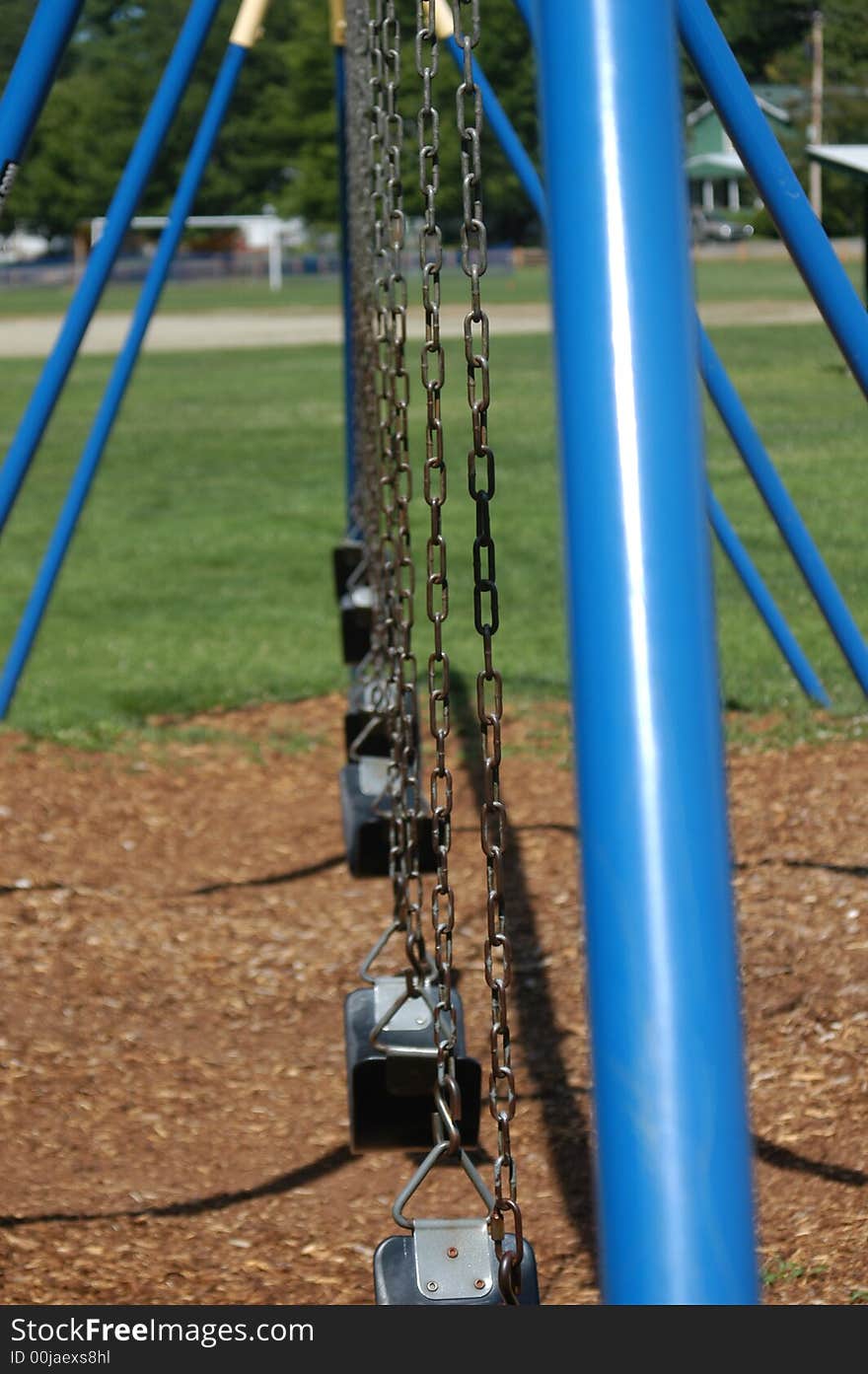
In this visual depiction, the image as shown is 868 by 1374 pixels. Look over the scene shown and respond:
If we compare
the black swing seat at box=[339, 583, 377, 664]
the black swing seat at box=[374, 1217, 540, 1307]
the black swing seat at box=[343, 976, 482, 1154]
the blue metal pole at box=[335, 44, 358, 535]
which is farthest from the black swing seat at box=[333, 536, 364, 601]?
the black swing seat at box=[374, 1217, 540, 1307]

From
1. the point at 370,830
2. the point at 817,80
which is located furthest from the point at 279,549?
the point at 817,80

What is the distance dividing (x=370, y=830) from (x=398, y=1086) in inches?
50.9

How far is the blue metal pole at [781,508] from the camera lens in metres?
4.78

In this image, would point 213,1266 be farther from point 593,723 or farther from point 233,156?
point 233,156

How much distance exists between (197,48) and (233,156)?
237 ft

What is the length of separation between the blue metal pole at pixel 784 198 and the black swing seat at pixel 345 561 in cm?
360

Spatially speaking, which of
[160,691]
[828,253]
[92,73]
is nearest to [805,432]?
[160,691]

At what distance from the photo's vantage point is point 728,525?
236 inches

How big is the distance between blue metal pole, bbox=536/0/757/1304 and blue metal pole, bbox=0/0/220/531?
11.6ft

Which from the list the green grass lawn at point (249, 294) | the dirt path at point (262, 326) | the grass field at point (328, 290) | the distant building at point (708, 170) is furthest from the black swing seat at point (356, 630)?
the distant building at point (708, 170)

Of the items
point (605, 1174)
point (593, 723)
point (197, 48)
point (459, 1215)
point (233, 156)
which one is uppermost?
point (233, 156)

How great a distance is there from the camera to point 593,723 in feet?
4.15

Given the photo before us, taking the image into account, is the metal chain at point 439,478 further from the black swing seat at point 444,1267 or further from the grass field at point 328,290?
the grass field at point 328,290

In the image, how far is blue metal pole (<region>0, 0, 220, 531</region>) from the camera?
479cm
